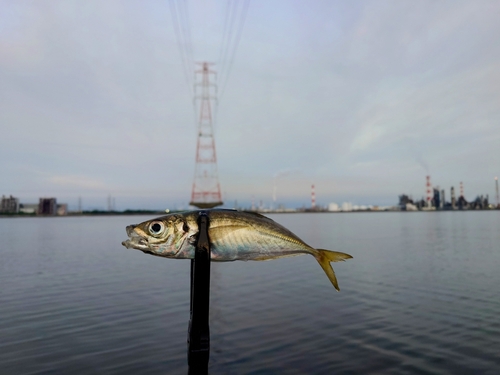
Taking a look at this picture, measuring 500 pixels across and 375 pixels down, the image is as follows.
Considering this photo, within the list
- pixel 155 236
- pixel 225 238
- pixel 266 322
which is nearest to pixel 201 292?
pixel 225 238

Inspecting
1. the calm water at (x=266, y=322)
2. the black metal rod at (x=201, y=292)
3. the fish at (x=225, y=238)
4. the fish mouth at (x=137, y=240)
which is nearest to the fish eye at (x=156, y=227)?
the fish at (x=225, y=238)

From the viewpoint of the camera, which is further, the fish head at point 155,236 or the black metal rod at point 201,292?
the black metal rod at point 201,292

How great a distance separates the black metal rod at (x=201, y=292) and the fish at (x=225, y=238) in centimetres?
7

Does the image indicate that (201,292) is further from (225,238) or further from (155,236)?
(155,236)

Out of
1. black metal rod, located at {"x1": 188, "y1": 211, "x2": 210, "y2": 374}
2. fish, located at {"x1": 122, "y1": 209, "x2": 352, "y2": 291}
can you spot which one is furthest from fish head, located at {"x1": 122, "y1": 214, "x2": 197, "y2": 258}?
black metal rod, located at {"x1": 188, "y1": 211, "x2": 210, "y2": 374}

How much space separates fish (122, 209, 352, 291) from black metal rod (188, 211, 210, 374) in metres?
0.07

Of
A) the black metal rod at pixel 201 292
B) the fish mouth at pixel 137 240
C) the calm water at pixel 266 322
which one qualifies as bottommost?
the calm water at pixel 266 322

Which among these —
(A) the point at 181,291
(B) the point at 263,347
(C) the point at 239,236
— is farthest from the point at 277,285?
(C) the point at 239,236

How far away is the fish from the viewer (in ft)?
15.6

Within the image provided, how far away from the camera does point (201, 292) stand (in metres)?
5.97

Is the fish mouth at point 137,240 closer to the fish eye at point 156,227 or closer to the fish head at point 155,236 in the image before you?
the fish head at point 155,236

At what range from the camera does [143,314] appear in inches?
547

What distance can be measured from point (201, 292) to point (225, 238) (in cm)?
140

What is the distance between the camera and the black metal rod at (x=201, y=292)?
16.7ft
